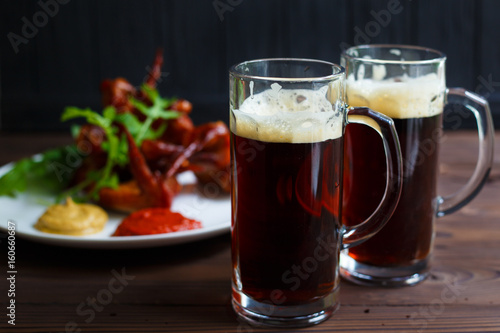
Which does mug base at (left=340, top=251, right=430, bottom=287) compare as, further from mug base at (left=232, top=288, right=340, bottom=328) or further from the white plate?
the white plate

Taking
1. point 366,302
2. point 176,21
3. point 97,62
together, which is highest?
point 176,21

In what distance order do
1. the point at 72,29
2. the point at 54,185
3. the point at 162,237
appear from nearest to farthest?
1. the point at 162,237
2. the point at 54,185
3. the point at 72,29

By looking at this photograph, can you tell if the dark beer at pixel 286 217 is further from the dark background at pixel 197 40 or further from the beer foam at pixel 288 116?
the dark background at pixel 197 40

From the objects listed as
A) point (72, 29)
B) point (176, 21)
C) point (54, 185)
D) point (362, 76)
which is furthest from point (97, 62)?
point (362, 76)

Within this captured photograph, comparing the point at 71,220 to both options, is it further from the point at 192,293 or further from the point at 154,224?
the point at 192,293

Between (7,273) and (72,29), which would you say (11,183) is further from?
(72,29)

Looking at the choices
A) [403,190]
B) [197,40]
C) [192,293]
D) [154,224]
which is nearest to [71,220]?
[154,224]

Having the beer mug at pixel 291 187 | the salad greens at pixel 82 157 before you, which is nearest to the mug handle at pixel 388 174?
the beer mug at pixel 291 187
